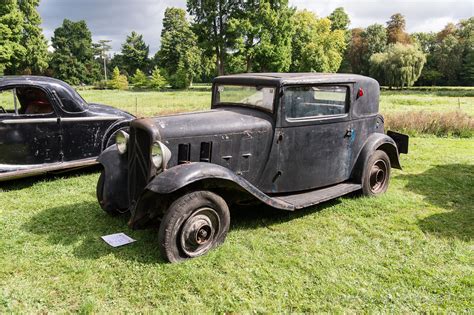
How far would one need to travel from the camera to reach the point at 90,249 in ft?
12.3

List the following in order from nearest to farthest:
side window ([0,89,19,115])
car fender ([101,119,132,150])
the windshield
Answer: the windshield → side window ([0,89,19,115]) → car fender ([101,119,132,150])

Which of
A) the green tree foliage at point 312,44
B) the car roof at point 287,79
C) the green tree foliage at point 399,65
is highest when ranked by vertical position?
the green tree foliage at point 312,44

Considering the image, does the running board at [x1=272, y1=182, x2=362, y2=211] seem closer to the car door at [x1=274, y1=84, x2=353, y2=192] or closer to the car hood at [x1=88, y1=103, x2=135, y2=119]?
the car door at [x1=274, y1=84, x2=353, y2=192]

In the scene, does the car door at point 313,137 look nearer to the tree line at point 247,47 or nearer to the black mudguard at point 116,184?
the black mudguard at point 116,184

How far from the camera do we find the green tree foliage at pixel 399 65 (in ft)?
130

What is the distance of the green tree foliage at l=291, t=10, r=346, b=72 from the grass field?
139 ft

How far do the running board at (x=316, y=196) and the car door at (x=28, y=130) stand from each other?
4038mm

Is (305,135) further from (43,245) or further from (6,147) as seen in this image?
(6,147)

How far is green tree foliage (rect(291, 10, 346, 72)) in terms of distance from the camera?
148ft

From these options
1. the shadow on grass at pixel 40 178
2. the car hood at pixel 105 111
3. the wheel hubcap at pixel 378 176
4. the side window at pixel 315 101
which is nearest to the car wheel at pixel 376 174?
the wheel hubcap at pixel 378 176

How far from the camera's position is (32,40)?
43656mm

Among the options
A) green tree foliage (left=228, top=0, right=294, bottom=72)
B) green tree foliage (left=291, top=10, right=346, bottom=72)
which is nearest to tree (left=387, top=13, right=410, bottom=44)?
green tree foliage (left=291, top=10, right=346, bottom=72)

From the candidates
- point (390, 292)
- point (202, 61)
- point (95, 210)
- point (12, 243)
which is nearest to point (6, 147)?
point (95, 210)

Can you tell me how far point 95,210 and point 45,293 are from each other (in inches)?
76.0
